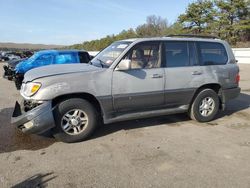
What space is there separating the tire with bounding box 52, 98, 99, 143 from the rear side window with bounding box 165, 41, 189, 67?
1.92 m

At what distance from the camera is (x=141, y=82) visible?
516cm

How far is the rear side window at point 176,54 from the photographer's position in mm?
5530

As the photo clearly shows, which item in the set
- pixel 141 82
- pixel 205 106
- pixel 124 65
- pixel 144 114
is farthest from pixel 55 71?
pixel 205 106

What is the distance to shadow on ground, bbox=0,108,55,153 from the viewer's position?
4570 millimetres

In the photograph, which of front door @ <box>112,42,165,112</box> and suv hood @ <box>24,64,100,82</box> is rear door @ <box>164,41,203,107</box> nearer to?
front door @ <box>112,42,165,112</box>

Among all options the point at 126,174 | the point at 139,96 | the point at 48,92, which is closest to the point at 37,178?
the point at 126,174

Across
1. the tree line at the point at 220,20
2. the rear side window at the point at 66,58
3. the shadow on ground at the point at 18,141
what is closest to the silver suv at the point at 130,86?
the shadow on ground at the point at 18,141

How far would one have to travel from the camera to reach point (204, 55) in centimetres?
602

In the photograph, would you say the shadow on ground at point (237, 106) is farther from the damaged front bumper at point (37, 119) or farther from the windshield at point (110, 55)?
the damaged front bumper at point (37, 119)

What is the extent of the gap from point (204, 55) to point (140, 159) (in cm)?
310

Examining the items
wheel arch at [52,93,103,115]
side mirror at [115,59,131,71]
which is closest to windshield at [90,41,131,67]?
side mirror at [115,59,131,71]

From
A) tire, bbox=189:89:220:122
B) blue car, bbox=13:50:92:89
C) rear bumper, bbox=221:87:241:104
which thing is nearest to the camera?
tire, bbox=189:89:220:122

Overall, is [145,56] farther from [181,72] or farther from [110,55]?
[181,72]

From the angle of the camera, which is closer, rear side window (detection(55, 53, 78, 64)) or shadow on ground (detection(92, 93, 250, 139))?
shadow on ground (detection(92, 93, 250, 139))
